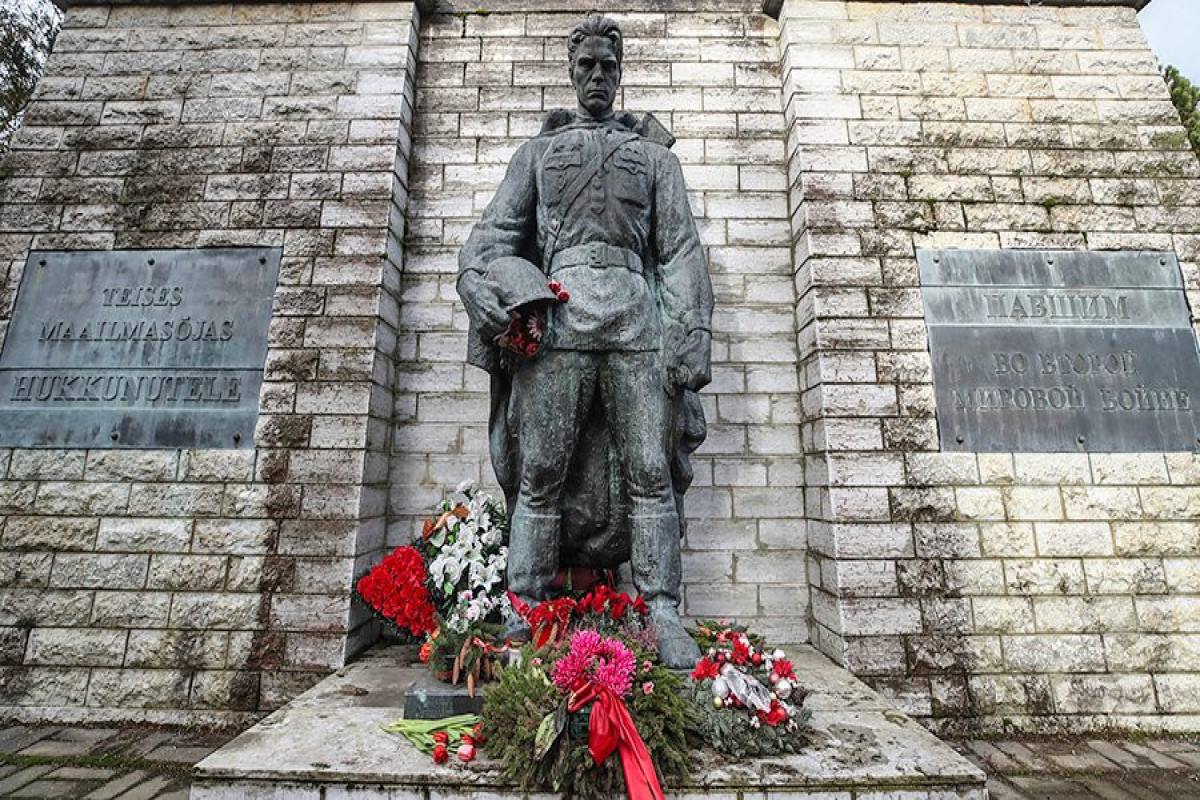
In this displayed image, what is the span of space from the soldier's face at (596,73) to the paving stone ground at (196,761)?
3.74 m

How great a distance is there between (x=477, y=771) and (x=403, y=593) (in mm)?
1066

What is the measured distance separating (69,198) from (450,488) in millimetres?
3367

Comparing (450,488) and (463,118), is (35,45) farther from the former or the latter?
(450,488)

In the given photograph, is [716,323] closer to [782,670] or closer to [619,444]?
[619,444]

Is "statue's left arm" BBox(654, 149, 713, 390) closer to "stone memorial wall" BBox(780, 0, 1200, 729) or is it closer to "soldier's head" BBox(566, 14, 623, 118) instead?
"soldier's head" BBox(566, 14, 623, 118)

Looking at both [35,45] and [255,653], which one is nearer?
[255,653]

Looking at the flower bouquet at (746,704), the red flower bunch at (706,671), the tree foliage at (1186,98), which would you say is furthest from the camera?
the tree foliage at (1186,98)

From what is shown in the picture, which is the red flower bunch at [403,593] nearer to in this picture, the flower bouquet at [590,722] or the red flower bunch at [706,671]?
the flower bouquet at [590,722]

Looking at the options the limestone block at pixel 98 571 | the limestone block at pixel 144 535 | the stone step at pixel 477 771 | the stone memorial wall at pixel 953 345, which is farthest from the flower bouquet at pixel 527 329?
the limestone block at pixel 98 571

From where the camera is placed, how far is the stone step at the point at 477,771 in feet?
6.67

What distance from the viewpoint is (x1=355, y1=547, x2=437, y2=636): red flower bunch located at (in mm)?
2939

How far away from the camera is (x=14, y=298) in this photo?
13.0ft

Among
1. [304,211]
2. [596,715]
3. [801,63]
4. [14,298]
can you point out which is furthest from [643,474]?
[14,298]

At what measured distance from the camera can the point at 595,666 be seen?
2107 mm
